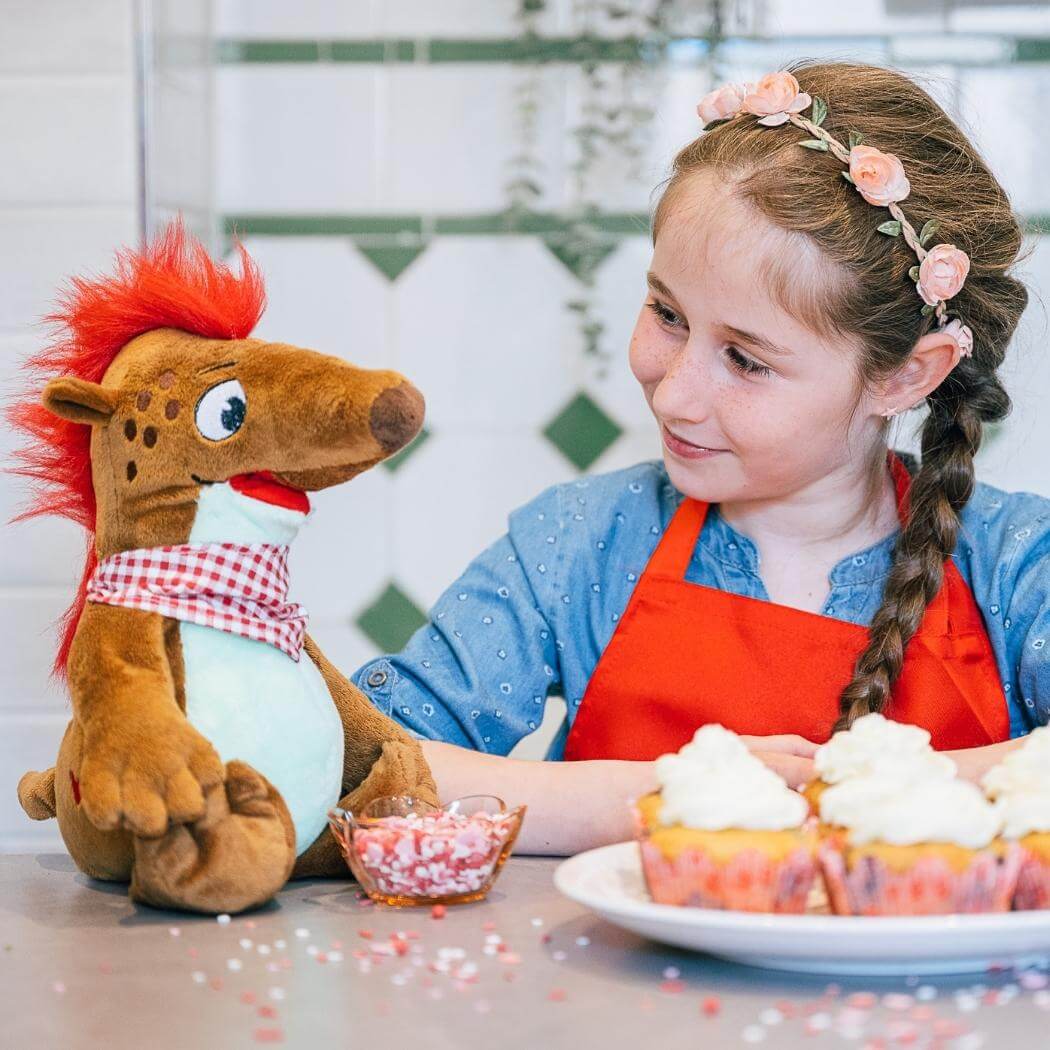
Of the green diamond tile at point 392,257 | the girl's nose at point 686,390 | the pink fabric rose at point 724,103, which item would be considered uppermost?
the pink fabric rose at point 724,103

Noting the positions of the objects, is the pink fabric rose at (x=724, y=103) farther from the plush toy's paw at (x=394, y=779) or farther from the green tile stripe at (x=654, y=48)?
the plush toy's paw at (x=394, y=779)

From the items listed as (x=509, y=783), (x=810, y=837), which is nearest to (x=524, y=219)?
(x=509, y=783)

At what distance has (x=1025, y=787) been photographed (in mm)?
743

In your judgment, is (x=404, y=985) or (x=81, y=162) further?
(x=81, y=162)

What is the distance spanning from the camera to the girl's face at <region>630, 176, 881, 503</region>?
3.87ft

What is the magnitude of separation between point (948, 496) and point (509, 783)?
50 cm

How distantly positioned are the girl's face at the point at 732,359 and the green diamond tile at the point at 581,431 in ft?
1.91

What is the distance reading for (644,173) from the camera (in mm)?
1821

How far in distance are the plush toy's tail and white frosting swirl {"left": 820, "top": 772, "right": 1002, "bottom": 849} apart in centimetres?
52

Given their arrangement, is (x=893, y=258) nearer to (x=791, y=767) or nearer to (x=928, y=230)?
(x=928, y=230)

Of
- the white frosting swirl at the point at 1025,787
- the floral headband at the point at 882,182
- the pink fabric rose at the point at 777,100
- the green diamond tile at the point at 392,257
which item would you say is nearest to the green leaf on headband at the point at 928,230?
the floral headband at the point at 882,182

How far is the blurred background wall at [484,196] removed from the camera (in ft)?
5.95

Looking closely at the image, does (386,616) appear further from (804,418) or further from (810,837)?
(810,837)

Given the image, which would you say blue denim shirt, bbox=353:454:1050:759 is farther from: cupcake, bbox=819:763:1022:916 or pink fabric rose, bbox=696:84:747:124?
cupcake, bbox=819:763:1022:916
